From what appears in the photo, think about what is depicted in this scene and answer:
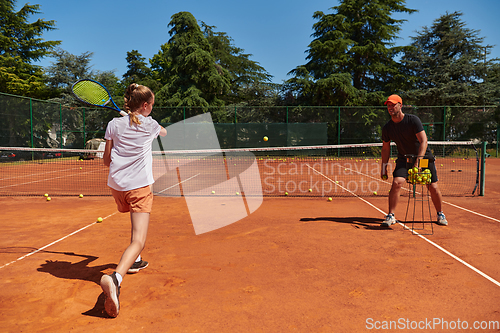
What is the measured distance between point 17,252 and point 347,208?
16.1ft

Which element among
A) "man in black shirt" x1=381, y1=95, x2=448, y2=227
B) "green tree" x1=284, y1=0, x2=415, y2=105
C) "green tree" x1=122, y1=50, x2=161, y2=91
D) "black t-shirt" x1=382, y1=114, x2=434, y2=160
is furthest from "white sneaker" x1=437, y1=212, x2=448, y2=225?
"green tree" x1=122, y1=50, x2=161, y2=91

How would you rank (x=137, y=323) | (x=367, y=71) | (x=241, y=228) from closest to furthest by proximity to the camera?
1. (x=137, y=323)
2. (x=241, y=228)
3. (x=367, y=71)

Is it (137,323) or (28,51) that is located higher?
(28,51)

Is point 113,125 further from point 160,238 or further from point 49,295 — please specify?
point 160,238

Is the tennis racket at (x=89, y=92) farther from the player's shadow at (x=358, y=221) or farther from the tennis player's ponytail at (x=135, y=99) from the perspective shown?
the player's shadow at (x=358, y=221)

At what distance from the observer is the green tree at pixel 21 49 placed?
79.2 ft

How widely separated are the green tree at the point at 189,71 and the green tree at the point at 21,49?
10195 millimetres

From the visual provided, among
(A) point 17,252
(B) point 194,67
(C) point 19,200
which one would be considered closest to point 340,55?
(B) point 194,67

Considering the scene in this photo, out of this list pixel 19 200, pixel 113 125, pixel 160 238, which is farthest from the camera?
pixel 19 200

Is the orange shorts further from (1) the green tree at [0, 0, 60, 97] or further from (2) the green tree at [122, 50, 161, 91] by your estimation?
(2) the green tree at [122, 50, 161, 91]

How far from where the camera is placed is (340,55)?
23.6 m

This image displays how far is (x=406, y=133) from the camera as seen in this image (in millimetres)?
4469

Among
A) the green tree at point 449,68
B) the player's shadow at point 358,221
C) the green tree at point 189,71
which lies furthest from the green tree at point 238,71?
the player's shadow at point 358,221

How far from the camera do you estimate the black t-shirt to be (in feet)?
14.4
